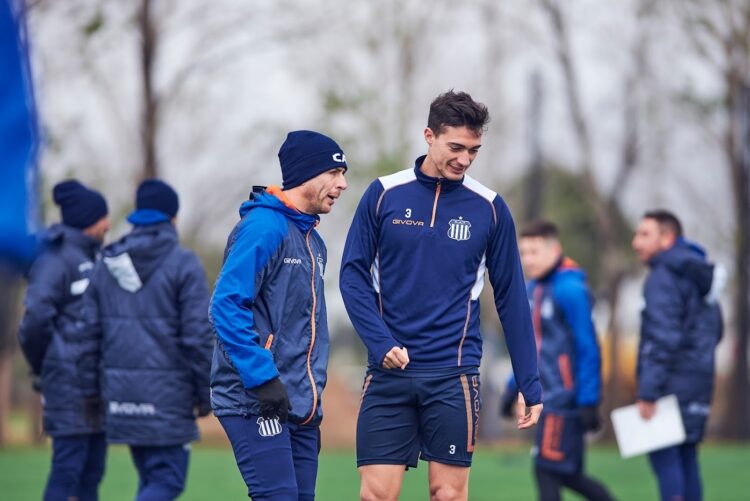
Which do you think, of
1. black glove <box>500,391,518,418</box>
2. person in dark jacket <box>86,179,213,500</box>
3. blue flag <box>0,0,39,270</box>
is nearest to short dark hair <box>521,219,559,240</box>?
black glove <box>500,391,518,418</box>

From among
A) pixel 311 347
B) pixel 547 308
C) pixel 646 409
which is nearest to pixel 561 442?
pixel 646 409

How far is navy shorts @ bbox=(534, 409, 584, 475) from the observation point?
8.38 m

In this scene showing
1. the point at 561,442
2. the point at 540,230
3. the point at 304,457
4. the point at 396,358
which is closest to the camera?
the point at 304,457

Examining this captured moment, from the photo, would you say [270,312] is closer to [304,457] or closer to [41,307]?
[304,457]

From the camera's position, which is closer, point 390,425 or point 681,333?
point 390,425

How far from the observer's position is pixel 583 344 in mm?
8281

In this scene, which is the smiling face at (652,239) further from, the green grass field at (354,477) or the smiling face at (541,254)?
the green grass field at (354,477)

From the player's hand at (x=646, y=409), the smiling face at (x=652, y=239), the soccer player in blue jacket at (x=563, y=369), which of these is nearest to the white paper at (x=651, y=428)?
the player's hand at (x=646, y=409)

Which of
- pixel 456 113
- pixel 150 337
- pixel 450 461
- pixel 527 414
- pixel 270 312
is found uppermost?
pixel 456 113

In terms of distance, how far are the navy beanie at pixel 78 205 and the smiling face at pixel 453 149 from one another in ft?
9.44

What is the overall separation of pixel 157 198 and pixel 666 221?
3.76 m

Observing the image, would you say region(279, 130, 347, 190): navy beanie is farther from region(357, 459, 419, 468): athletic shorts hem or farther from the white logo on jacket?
region(357, 459, 419, 468): athletic shorts hem

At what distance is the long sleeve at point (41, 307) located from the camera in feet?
24.7

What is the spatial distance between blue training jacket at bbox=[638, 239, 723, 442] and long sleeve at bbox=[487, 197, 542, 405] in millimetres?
2774
